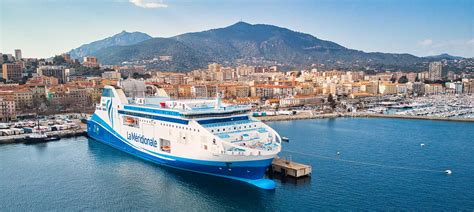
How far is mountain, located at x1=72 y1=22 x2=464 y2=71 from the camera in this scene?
137 metres

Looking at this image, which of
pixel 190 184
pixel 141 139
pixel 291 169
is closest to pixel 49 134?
pixel 141 139

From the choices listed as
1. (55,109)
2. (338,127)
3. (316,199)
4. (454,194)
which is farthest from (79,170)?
(55,109)

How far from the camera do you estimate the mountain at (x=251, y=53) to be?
5389 inches

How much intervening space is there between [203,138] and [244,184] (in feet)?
7.37

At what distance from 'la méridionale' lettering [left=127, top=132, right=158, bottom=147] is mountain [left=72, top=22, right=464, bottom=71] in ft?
356

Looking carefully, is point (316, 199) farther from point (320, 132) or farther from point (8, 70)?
point (8, 70)

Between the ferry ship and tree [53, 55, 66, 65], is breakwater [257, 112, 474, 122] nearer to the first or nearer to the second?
the ferry ship

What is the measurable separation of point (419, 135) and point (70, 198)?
22511mm

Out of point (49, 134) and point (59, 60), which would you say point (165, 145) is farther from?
point (59, 60)

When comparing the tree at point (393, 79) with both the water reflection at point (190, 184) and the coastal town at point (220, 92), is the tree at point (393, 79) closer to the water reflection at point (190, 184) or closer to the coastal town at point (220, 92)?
the coastal town at point (220, 92)

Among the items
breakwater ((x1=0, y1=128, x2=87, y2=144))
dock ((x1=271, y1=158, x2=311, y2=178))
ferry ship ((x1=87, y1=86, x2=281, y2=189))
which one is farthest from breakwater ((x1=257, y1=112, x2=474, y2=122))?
dock ((x1=271, y1=158, x2=311, y2=178))

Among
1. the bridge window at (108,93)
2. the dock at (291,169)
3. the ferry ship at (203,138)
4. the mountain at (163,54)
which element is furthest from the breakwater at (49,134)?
the mountain at (163,54)

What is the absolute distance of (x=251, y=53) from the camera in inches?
7032

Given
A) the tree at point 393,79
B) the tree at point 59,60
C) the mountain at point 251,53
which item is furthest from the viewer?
the mountain at point 251,53
